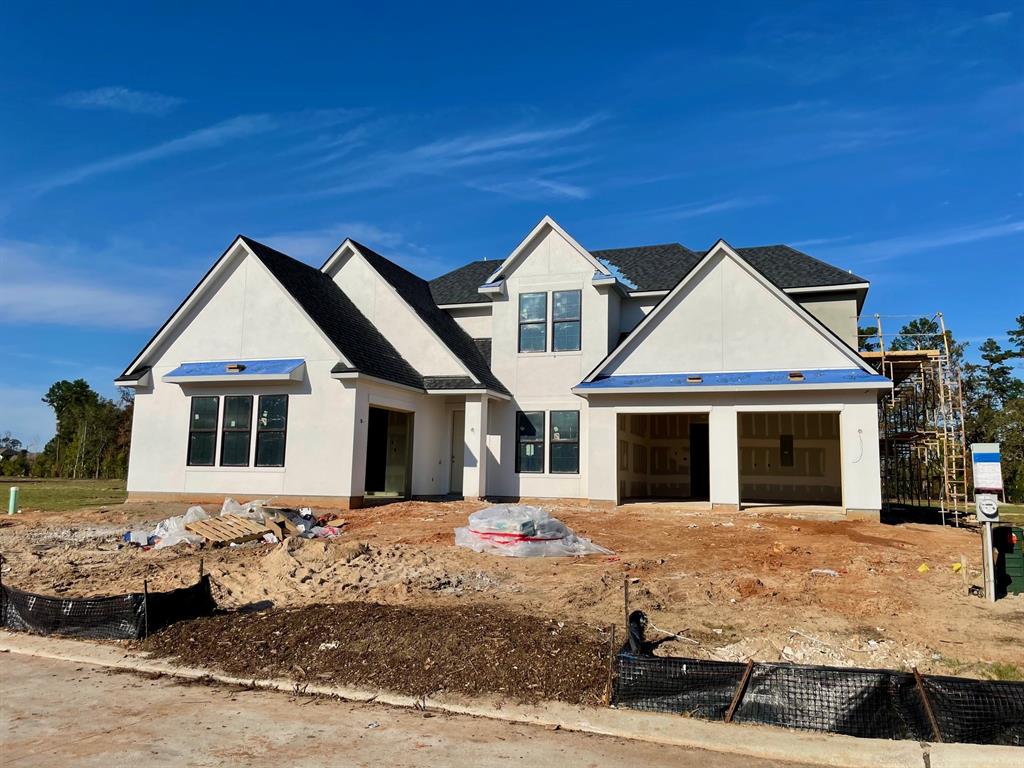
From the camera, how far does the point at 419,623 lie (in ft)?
25.6

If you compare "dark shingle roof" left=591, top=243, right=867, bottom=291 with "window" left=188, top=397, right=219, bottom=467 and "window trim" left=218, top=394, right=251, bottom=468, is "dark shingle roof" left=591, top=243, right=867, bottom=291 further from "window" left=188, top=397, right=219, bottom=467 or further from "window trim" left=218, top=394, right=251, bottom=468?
"window" left=188, top=397, right=219, bottom=467

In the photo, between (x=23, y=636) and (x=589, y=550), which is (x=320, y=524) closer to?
(x=589, y=550)

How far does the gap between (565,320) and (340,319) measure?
6989 millimetres

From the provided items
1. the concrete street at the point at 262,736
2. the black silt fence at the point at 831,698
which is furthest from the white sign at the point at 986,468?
the concrete street at the point at 262,736

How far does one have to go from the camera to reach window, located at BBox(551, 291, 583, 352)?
74.1 ft

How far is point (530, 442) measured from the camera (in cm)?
2256

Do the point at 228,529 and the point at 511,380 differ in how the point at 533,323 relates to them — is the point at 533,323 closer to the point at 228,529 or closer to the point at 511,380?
the point at 511,380

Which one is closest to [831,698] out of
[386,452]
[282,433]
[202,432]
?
[282,433]

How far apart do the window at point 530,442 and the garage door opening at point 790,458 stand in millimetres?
7315

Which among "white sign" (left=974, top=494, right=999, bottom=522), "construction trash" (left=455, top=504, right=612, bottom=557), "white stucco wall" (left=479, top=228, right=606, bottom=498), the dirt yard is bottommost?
the dirt yard

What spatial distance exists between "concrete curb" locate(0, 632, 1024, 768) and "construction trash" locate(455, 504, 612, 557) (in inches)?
229

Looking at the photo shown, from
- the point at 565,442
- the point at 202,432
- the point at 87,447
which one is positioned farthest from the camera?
the point at 87,447

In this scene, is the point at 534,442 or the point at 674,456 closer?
the point at 534,442

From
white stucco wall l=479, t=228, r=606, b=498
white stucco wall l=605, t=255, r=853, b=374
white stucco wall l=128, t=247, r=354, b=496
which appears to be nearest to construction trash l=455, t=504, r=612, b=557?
white stucco wall l=128, t=247, r=354, b=496
